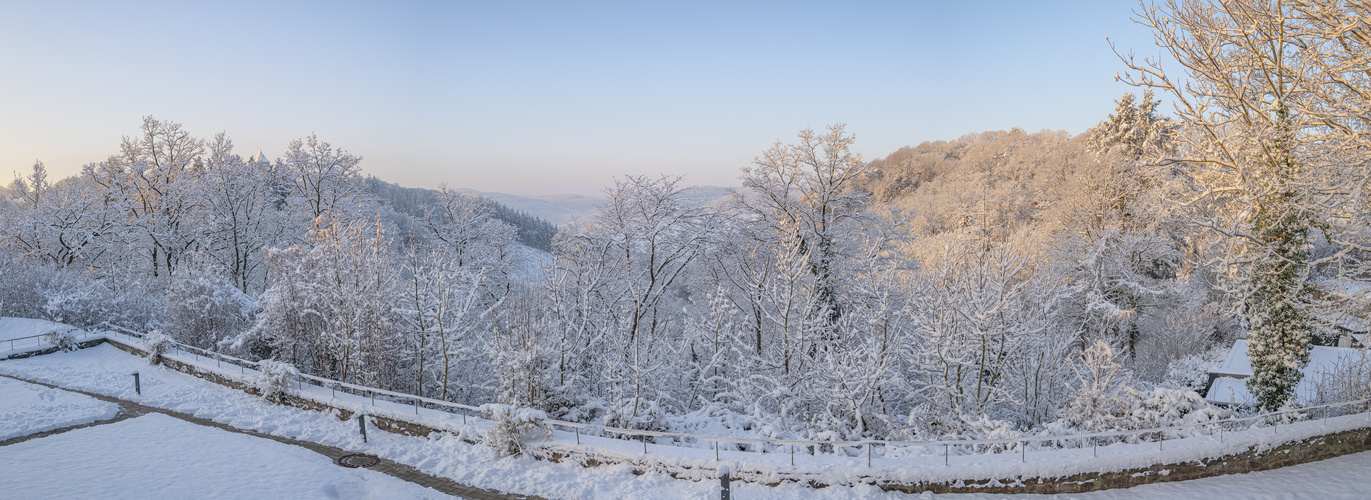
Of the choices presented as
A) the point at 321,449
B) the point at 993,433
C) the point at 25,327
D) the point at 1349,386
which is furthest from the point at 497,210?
the point at 1349,386

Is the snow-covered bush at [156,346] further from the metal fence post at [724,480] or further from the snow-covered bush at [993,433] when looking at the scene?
the snow-covered bush at [993,433]

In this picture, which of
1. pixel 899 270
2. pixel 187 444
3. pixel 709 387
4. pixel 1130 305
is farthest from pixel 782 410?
pixel 1130 305

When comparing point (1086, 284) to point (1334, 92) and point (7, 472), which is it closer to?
point (1334, 92)

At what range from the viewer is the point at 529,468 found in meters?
10.6

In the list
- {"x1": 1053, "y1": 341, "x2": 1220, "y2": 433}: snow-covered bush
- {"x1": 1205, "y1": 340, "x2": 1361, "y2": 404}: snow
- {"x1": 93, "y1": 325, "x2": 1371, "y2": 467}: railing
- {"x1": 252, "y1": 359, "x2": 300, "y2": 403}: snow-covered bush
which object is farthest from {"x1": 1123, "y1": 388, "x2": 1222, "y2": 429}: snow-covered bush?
{"x1": 252, "y1": 359, "x2": 300, "y2": 403}: snow-covered bush

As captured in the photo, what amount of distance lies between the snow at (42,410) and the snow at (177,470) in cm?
87

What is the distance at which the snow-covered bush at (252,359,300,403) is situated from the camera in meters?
14.3

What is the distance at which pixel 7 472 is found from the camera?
420 inches

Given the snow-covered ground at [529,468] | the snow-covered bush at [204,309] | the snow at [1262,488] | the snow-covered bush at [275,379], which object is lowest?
the snow at [1262,488]

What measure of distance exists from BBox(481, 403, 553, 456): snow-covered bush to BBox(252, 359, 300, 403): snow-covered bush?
6.69 m

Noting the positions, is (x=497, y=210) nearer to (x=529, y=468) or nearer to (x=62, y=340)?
(x=62, y=340)

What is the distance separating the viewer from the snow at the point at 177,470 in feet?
33.1

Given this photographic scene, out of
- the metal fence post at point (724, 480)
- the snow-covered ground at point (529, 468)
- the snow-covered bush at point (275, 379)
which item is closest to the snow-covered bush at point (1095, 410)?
the snow-covered ground at point (529, 468)

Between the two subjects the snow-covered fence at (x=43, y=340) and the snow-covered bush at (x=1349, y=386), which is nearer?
the snow-covered bush at (x=1349, y=386)
